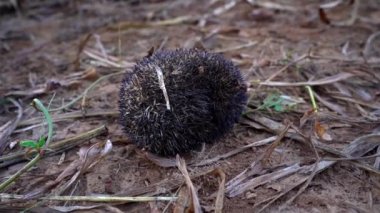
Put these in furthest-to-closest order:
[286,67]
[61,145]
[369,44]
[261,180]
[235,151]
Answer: [369,44] → [286,67] → [61,145] → [235,151] → [261,180]

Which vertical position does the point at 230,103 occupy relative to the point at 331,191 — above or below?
above

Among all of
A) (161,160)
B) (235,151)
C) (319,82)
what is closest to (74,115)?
(161,160)

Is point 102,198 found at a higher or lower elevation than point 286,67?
higher

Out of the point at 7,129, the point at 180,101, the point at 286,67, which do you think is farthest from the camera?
the point at 286,67

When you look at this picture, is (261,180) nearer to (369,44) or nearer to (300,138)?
(300,138)

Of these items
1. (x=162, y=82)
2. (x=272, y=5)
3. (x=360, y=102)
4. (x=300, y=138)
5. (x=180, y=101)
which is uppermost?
(x=162, y=82)

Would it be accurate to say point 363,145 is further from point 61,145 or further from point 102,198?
point 61,145

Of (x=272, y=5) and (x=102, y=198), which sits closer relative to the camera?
(x=102, y=198)

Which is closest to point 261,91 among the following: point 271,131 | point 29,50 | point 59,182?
point 271,131

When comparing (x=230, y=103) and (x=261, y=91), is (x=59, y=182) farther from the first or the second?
(x=261, y=91)
